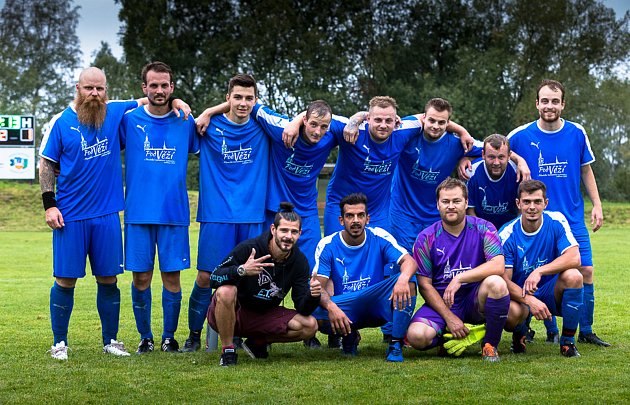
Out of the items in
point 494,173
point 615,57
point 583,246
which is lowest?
point 583,246

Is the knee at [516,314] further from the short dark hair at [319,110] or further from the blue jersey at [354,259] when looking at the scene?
the short dark hair at [319,110]

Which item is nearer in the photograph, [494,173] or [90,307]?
[494,173]

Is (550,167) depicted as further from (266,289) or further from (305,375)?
(305,375)

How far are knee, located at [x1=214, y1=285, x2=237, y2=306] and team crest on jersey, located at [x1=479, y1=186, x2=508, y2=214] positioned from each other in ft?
8.31

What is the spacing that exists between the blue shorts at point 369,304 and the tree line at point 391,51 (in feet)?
98.4

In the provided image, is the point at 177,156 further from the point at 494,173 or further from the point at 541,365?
the point at 541,365

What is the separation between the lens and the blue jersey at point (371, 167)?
789cm

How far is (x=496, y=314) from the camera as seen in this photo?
22.2 ft

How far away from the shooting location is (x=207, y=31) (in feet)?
126

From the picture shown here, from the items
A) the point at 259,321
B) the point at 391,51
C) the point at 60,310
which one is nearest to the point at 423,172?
the point at 259,321

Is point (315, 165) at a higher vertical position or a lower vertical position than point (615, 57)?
lower

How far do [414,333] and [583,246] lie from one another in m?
1.92

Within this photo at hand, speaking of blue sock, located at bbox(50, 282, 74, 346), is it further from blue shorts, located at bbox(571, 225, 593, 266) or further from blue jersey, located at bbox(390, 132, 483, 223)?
blue shorts, located at bbox(571, 225, 593, 266)

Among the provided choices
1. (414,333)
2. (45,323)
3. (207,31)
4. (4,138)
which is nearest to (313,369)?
(414,333)
